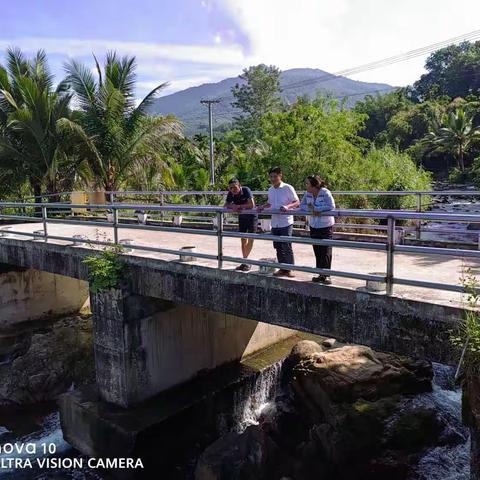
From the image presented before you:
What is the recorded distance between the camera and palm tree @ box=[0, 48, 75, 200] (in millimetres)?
17234

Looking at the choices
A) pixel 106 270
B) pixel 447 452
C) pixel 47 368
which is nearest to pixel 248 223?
pixel 106 270

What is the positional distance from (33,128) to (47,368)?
9001 millimetres

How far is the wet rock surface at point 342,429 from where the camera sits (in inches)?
315

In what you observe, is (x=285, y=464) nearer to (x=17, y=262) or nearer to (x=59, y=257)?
(x=59, y=257)

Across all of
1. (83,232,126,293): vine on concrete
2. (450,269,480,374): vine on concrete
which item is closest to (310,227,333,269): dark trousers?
(450,269,480,374): vine on concrete

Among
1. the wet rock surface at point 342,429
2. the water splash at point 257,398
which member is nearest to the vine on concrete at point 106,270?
the wet rock surface at point 342,429

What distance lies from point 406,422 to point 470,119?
34547 mm

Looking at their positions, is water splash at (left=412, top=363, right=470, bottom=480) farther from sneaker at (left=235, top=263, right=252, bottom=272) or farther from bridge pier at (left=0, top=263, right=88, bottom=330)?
bridge pier at (left=0, top=263, right=88, bottom=330)

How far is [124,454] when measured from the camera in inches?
311

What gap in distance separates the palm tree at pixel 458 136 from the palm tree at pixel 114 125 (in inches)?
1022

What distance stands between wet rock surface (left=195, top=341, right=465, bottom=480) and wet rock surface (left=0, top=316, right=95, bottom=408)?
4.82 meters

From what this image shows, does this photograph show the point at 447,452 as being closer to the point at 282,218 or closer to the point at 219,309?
the point at 219,309

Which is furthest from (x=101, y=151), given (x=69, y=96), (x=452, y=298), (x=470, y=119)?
(x=470, y=119)

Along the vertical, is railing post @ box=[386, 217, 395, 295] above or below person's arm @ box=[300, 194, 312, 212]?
below
